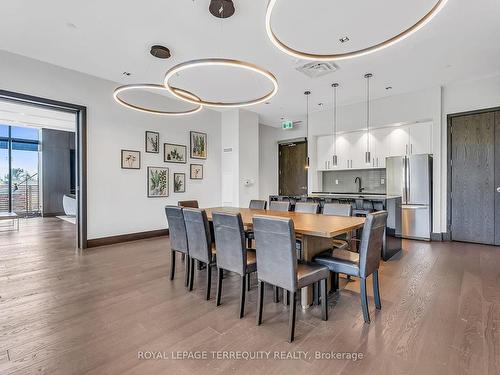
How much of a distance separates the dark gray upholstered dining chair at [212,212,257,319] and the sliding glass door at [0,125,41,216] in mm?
9791

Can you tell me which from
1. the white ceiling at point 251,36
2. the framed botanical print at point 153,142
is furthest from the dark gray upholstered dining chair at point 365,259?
the framed botanical print at point 153,142

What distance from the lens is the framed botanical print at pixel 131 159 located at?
17.1ft

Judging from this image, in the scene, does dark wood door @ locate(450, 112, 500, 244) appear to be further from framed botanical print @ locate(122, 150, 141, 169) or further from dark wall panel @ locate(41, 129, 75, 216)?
dark wall panel @ locate(41, 129, 75, 216)

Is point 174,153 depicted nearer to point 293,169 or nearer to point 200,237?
point 200,237

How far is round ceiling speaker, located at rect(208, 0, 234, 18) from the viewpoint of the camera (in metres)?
2.73

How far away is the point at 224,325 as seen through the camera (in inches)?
84.5

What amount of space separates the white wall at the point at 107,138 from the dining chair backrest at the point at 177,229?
2595mm

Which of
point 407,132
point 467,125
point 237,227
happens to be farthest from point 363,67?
point 237,227

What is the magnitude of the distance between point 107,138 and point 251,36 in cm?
335

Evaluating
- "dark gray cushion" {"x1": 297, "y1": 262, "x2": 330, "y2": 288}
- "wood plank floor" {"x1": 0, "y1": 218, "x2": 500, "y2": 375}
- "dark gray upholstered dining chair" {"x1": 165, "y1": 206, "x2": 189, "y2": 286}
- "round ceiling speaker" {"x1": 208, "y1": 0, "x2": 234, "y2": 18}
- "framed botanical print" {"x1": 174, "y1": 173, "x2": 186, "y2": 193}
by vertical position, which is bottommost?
"wood plank floor" {"x1": 0, "y1": 218, "x2": 500, "y2": 375}

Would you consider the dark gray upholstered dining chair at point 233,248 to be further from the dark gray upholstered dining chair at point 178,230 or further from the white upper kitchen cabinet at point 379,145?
the white upper kitchen cabinet at point 379,145

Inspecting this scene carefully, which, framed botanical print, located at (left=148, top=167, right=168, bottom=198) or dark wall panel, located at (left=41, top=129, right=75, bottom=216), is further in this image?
dark wall panel, located at (left=41, top=129, right=75, bottom=216)

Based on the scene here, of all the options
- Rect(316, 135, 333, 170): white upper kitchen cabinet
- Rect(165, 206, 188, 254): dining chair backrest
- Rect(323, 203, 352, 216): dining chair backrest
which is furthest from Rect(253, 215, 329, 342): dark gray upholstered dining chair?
Rect(316, 135, 333, 170): white upper kitchen cabinet

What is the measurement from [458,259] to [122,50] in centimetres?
591
